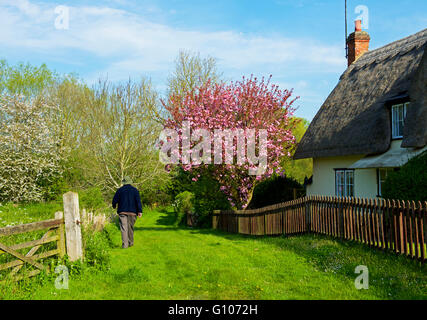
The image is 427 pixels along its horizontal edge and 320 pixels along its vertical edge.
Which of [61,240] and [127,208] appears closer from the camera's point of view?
[61,240]

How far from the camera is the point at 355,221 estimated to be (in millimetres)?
9445

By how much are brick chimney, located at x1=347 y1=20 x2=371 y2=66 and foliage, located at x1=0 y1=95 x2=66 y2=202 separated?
16844 millimetres

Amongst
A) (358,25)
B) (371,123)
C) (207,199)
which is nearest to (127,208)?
(207,199)

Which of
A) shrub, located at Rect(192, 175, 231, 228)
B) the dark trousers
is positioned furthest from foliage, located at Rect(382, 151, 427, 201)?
shrub, located at Rect(192, 175, 231, 228)

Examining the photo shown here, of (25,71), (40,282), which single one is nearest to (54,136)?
(25,71)

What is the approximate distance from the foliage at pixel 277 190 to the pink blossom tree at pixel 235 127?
2.23 m

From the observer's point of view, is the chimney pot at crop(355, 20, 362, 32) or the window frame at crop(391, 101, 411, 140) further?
the chimney pot at crop(355, 20, 362, 32)

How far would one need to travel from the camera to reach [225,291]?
6.06 metres

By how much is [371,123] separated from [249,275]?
9.83m

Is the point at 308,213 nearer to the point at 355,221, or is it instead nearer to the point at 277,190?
the point at 355,221

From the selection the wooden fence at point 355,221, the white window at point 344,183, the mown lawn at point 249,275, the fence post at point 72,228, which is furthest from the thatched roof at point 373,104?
the fence post at point 72,228

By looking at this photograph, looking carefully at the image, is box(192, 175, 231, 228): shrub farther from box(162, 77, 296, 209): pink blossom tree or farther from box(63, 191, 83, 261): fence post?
box(63, 191, 83, 261): fence post

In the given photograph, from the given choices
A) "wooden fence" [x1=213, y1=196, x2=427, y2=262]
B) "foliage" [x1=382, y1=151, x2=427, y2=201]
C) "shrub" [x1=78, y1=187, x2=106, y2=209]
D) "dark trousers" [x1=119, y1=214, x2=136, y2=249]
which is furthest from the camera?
"shrub" [x1=78, y1=187, x2=106, y2=209]

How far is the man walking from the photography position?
10438 mm
